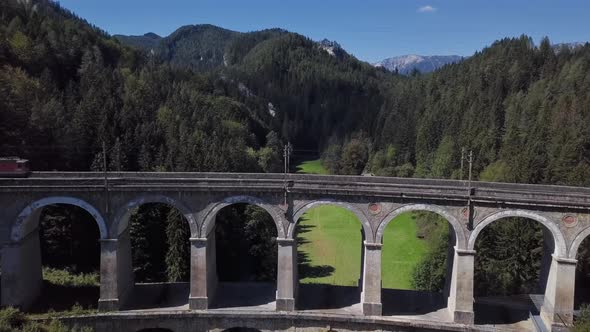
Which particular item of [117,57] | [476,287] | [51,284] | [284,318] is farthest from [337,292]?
[117,57]

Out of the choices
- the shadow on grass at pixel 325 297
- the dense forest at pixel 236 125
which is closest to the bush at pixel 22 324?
the dense forest at pixel 236 125

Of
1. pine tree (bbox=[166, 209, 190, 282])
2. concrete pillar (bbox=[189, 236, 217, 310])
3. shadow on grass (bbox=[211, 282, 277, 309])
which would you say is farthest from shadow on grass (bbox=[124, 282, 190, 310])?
pine tree (bbox=[166, 209, 190, 282])

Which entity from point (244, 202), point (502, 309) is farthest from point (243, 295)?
point (502, 309)

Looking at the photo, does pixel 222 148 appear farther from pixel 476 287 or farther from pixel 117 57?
pixel 117 57

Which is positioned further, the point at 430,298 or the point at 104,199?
the point at 430,298

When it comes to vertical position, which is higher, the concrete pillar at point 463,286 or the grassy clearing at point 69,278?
the concrete pillar at point 463,286

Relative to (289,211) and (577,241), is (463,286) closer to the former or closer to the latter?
(577,241)

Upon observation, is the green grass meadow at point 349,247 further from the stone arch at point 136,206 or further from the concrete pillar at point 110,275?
the concrete pillar at point 110,275
